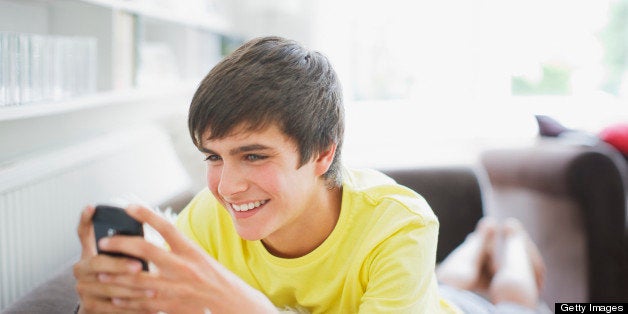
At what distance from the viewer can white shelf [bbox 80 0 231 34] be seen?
6.87 feet

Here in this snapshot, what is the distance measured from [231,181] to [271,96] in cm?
15

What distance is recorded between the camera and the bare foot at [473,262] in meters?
1.84

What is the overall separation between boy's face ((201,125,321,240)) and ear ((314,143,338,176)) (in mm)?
41

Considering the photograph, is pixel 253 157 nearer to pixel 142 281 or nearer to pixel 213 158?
pixel 213 158

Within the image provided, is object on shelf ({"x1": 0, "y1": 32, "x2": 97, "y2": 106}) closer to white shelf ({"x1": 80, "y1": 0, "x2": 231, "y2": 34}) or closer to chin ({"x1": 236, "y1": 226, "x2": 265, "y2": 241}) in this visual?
white shelf ({"x1": 80, "y1": 0, "x2": 231, "y2": 34})

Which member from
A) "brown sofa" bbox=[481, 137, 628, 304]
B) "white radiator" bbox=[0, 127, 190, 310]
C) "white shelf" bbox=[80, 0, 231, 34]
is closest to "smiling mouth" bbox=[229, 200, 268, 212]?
"white radiator" bbox=[0, 127, 190, 310]

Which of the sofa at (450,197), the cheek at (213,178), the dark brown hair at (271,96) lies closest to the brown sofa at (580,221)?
the sofa at (450,197)

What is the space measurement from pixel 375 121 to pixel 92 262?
351cm

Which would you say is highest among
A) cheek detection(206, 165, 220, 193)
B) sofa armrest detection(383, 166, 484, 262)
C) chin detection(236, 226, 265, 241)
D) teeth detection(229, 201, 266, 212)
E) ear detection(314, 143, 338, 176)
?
ear detection(314, 143, 338, 176)

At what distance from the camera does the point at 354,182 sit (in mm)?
1269

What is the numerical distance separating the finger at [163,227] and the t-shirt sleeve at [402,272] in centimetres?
33

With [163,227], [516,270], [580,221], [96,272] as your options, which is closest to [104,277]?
[96,272]

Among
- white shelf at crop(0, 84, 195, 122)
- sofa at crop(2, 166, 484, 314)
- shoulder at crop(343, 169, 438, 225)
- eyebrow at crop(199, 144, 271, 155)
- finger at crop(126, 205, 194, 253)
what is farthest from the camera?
sofa at crop(2, 166, 484, 314)

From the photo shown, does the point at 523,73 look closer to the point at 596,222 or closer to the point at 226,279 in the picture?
the point at 596,222
